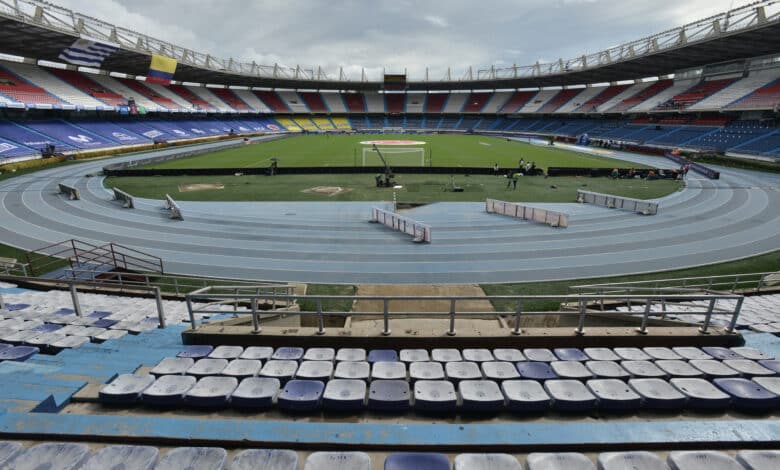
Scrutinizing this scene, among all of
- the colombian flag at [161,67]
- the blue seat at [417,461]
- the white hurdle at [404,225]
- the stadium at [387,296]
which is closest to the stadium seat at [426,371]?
the stadium at [387,296]

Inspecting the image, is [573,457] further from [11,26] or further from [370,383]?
[11,26]

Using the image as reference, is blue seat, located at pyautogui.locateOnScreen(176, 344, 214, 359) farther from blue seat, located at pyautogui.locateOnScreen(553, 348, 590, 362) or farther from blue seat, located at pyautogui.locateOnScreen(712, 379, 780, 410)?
blue seat, located at pyautogui.locateOnScreen(712, 379, 780, 410)

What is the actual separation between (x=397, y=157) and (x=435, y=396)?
4189 centimetres

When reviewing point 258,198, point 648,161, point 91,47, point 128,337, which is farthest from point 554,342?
point 91,47

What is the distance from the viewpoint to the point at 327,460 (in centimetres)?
343

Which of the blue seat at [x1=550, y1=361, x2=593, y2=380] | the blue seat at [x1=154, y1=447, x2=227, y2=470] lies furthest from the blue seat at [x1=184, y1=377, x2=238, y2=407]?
the blue seat at [x1=550, y1=361, x2=593, y2=380]

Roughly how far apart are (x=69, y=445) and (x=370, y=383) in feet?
10.4

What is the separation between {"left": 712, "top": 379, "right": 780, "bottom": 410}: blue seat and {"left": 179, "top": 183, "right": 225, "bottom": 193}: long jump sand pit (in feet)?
99.6

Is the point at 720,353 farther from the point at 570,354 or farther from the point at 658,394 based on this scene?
the point at 570,354

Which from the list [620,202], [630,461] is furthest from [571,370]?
[620,202]

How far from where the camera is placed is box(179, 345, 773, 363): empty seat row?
5.48 m

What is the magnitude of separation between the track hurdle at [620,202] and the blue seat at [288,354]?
22.7 meters

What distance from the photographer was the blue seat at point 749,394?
4363 millimetres

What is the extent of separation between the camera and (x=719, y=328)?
6.53m
